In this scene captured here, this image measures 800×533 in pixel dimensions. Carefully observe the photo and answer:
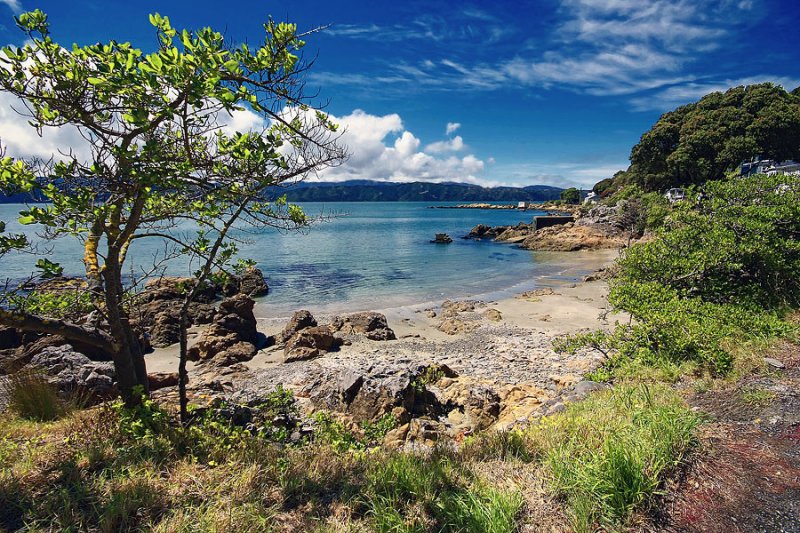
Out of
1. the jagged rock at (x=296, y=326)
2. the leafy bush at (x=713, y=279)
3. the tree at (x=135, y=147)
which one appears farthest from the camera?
the jagged rock at (x=296, y=326)

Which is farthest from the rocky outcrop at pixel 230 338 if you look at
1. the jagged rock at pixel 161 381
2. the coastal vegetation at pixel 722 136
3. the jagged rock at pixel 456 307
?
the coastal vegetation at pixel 722 136

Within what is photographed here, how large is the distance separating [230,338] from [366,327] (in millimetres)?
5389

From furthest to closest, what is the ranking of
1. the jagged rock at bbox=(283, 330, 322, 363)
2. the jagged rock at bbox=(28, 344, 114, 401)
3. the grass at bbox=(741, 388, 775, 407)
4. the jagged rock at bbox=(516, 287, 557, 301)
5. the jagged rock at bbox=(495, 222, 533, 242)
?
the jagged rock at bbox=(495, 222, 533, 242)
the jagged rock at bbox=(516, 287, 557, 301)
the jagged rock at bbox=(283, 330, 322, 363)
the jagged rock at bbox=(28, 344, 114, 401)
the grass at bbox=(741, 388, 775, 407)

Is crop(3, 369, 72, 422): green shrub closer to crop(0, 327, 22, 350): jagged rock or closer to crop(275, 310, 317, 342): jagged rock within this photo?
crop(275, 310, 317, 342): jagged rock

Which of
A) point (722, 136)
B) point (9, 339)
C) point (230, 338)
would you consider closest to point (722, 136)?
point (722, 136)

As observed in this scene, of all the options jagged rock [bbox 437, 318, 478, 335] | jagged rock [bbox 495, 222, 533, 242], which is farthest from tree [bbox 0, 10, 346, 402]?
jagged rock [bbox 495, 222, 533, 242]

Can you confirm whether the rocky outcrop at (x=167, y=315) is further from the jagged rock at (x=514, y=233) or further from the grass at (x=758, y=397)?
the jagged rock at (x=514, y=233)

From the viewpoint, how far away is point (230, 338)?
49.2ft

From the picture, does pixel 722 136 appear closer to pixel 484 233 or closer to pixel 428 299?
pixel 484 233

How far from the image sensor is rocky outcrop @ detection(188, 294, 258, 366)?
1430 centimetres

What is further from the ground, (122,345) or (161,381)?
(122,345)

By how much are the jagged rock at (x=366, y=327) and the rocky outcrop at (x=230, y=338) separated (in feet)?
11.6

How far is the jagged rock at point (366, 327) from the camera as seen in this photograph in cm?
1642

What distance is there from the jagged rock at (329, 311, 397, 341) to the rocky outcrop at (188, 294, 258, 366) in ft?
11.6
